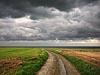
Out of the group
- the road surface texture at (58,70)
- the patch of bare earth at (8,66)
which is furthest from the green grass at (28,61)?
the road surface texture at (58,70)

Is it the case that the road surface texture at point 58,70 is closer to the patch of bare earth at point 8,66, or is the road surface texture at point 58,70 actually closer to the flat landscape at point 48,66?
the flat landscape at point 48,66

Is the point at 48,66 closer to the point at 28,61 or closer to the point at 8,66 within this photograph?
the point at 8,66

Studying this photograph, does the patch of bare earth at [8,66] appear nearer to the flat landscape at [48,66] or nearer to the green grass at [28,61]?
the flat landscape at [48,66]

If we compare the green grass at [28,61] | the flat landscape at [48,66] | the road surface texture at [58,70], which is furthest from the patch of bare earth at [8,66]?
the road surface texture at [58,70]

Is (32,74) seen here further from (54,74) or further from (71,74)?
(71,74)

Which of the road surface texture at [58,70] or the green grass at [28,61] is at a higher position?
the green grass at [28,61]

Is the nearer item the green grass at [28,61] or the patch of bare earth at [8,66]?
the green grass at [28,61]

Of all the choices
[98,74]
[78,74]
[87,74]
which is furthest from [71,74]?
[98,74]

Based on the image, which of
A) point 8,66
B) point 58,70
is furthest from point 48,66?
point 8,66

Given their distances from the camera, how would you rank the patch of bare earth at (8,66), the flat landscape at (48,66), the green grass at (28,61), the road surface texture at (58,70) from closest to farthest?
the road surface texture at (58,70) < the flat landscape at (48,66) < the green grass at (28,61) < the patch of bare earth at (8,66)

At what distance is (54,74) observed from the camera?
73.4 ft

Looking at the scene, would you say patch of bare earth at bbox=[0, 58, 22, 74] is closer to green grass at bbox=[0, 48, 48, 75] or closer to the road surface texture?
green grass at bbox=[0, 48, 48, 75]

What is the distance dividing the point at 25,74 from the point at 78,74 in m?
7.72

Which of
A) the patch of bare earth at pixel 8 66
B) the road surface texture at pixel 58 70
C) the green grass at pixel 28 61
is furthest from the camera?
the patch of bare earth at pixel 8 66
